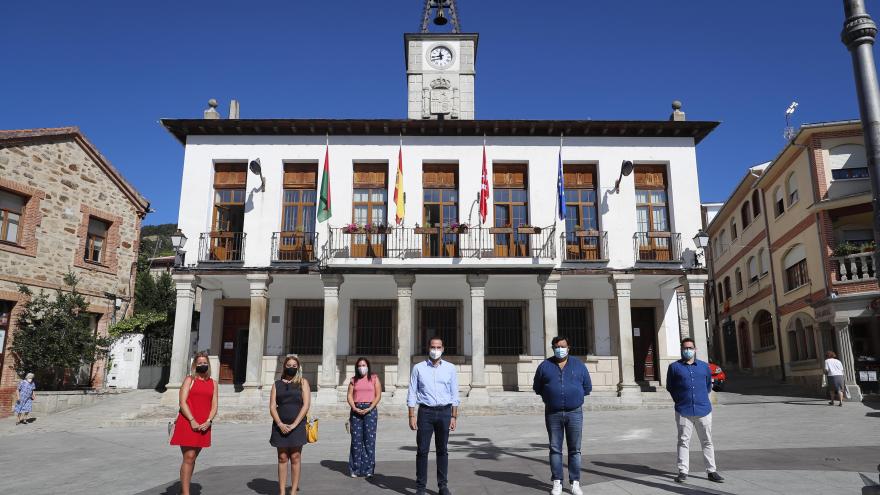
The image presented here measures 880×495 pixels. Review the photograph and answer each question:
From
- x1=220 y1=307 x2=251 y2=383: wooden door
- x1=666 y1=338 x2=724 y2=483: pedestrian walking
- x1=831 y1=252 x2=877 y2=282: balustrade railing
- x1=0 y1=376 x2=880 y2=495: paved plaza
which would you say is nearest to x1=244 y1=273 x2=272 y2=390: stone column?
x1=0 y1=376 x2=880 y2=495: paved plaza

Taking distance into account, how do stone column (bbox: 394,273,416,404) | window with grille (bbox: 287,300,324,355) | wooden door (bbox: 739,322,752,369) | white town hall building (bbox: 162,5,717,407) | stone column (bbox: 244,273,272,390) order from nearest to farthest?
1. stone column (bbox: 394,273,416,404)
2. stone column (bbox: 244,273,272,390)
3. white town hall building (bbox: 162,5,717,407)
4. window with grille (bbox: 287,300,324,355)
5. wooden door (bbox: 739,322,752,369)

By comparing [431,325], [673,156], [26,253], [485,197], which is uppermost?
[673,156]

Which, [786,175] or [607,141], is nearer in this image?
[607,141]

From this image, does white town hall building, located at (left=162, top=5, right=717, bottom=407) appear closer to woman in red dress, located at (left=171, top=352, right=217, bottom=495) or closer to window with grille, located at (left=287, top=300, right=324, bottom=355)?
window with grille, located at (left=287, top=300, right=324, bottom=355)

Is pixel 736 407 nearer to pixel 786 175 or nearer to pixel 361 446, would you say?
pixel 786 175

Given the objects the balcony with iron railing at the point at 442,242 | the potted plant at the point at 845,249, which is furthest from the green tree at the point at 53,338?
the potted plant at the point at 845,249

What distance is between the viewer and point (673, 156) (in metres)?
19.5

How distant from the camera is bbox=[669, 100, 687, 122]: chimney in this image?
1962 centimetres

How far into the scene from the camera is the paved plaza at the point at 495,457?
22.5 ft

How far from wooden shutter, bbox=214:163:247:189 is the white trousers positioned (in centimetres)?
1599

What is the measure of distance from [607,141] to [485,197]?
475cm

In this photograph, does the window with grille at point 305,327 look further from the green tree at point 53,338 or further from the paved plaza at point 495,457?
the green tree at point 53,338

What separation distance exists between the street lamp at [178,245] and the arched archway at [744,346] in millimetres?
26522

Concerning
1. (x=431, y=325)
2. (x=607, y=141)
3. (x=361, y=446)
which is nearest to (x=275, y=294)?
(x=431, y=325)
